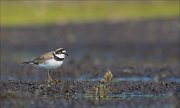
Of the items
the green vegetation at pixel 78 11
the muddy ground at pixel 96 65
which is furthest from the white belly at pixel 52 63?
the green vegetation at pixel 78 11

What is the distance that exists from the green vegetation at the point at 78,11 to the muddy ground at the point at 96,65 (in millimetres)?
2100

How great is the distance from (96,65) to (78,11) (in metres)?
20.0

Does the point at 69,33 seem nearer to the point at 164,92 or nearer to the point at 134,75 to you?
the point at 134,75

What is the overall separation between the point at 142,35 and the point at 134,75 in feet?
48.4

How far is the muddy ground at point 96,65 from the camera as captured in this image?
1480 cm

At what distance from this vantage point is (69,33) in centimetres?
3925

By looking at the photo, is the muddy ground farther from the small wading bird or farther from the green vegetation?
the green vegetation

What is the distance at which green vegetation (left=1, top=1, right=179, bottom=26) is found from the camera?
42.7 m

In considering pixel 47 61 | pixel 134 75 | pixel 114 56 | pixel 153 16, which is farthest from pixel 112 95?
pixel 153 16

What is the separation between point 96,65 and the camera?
2581 centimetres

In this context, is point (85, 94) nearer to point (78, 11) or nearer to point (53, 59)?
point (53, 59)

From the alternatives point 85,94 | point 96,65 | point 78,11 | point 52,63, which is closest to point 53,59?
point 52,63

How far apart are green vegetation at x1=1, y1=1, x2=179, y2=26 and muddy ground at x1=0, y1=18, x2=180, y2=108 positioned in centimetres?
210

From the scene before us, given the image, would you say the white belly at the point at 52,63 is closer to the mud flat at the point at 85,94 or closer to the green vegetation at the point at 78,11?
the mud flat at the point at 85,94
